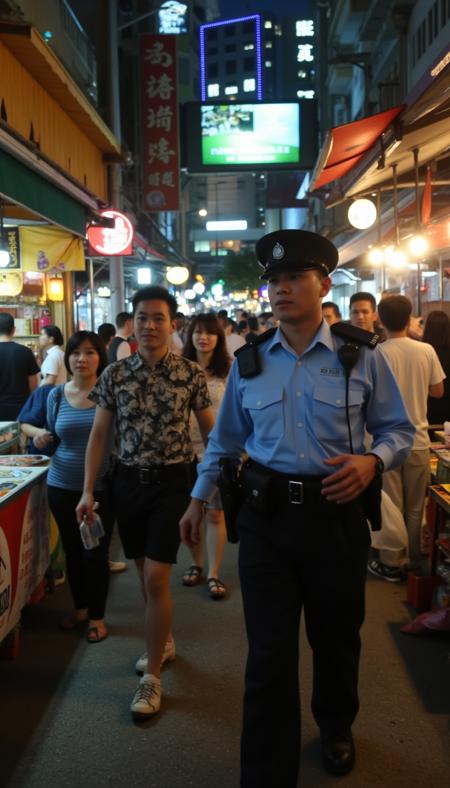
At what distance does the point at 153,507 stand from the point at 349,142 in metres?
4.28

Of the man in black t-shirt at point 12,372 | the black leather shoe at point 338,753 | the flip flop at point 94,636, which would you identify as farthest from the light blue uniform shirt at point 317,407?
the man in black t-shirt at point 12,372

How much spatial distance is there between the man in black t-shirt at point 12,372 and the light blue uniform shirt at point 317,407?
496 centimetres

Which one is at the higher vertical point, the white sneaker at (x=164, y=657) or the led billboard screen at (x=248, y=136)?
the led billboard screen at (x=248, y=136)

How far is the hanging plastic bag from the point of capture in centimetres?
504

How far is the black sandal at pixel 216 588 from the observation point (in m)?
4.87

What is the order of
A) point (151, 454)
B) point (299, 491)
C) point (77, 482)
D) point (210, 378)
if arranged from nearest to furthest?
1. point (299, 491)
2. point (151, 454)
3. point (77, 482)
4. point (210, 378)

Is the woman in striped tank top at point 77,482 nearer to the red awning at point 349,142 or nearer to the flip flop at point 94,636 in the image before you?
the flip flop at point 94,636

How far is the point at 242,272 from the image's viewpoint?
180 ft

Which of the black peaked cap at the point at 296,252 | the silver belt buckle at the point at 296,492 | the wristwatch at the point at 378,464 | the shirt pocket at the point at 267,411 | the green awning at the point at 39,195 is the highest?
the green awning at the point at 39,195

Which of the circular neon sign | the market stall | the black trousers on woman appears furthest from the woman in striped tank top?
the circular neon sign

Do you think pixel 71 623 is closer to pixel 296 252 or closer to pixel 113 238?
pixel 296 252

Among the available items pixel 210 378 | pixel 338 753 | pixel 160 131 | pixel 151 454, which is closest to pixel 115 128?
pixel 160 131

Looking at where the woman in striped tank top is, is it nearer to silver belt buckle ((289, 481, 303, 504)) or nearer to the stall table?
the stall table

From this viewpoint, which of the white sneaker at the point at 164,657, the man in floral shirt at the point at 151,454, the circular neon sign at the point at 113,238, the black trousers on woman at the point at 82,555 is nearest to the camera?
the man in floral shirt at the point at 151,454
